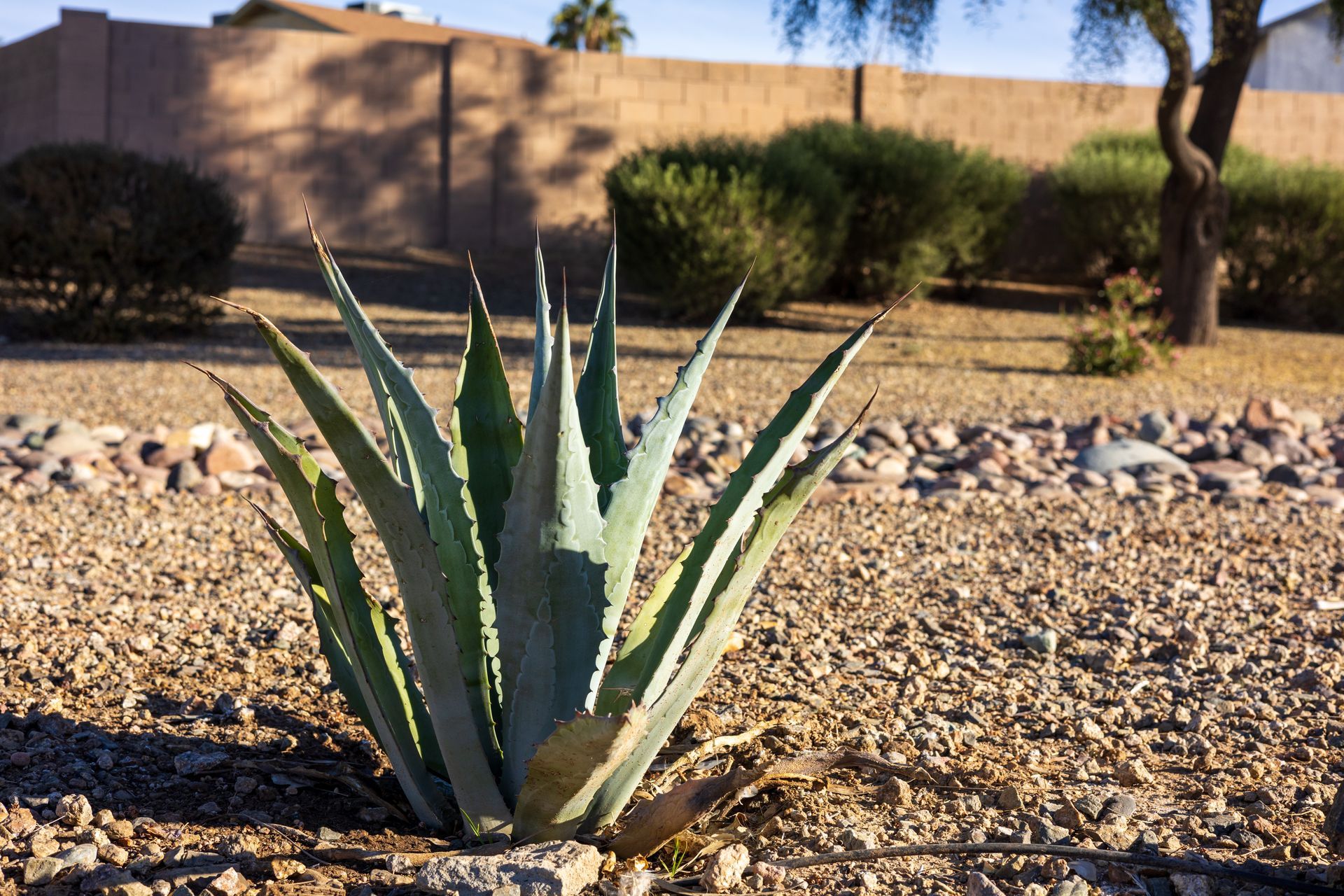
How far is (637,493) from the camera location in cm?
205

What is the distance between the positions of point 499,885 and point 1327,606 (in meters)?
3.07

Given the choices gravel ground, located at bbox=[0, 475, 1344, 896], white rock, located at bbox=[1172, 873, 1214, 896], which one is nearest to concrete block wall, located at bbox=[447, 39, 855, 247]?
gravel ground, located at bbox=[0, 475, 1344, 896]

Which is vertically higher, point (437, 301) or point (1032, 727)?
point (437, 301)

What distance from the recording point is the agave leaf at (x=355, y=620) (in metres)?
1.98

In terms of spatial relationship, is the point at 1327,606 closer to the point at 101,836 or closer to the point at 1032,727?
the point at 1032,727

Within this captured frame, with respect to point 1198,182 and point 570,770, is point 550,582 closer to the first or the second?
point 570,770

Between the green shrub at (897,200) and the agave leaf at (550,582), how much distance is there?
12293mm

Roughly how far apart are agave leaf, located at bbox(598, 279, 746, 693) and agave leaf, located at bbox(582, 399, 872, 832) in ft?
0.35

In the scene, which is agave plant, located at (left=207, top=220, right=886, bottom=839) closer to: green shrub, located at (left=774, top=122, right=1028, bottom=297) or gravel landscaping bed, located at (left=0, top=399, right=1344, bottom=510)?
gravel landscaping bed, located at (left=0, top=399, right=1344, bottom=510)

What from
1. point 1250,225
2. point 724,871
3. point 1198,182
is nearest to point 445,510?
point 724,871

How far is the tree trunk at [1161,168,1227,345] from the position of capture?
12219mm

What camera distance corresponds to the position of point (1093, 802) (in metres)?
2.34

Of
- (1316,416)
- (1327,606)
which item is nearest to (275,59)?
(1316,416)

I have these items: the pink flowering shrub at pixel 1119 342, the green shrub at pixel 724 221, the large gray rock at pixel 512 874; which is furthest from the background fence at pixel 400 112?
the large gray rock at pixel 512 874
